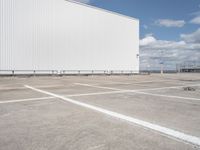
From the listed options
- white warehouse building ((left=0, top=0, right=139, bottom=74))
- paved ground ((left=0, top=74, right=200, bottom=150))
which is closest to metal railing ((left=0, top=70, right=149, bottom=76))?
white warehouse building ((left=0, top=0, right=139, bottom=74))

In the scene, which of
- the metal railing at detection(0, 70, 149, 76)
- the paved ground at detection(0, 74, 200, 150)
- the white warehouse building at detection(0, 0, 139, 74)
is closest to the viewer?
the paved ground at detection(0, 74, 200, 150)

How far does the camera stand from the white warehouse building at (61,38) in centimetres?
2530

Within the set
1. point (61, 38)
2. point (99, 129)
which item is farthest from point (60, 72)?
point (99, 129)

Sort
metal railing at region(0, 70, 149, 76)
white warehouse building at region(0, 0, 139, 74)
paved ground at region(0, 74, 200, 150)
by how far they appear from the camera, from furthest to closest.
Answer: white warehouse building at region(0, 0, 139, 74) → metal railing at region(0, 70, 149, 76) → paved ground at region(0, 74, 200, 150)

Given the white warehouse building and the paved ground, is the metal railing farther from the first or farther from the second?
the paved ground

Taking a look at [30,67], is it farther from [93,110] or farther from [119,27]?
[93,110]

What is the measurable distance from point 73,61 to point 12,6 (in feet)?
34.6

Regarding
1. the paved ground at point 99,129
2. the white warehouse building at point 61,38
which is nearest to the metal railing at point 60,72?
the white warehouse building at point 61,38

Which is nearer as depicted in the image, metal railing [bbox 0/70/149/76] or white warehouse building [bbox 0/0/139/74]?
metal railing [bbox 0/70/149/76]

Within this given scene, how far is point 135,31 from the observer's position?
41.0 metres

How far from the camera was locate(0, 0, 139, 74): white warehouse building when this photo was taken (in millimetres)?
25297

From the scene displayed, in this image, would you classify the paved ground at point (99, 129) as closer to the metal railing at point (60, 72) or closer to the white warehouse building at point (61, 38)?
the metal railing at point (60, 72)

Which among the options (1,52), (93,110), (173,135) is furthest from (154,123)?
(1,52)

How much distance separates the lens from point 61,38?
96.5 feet
